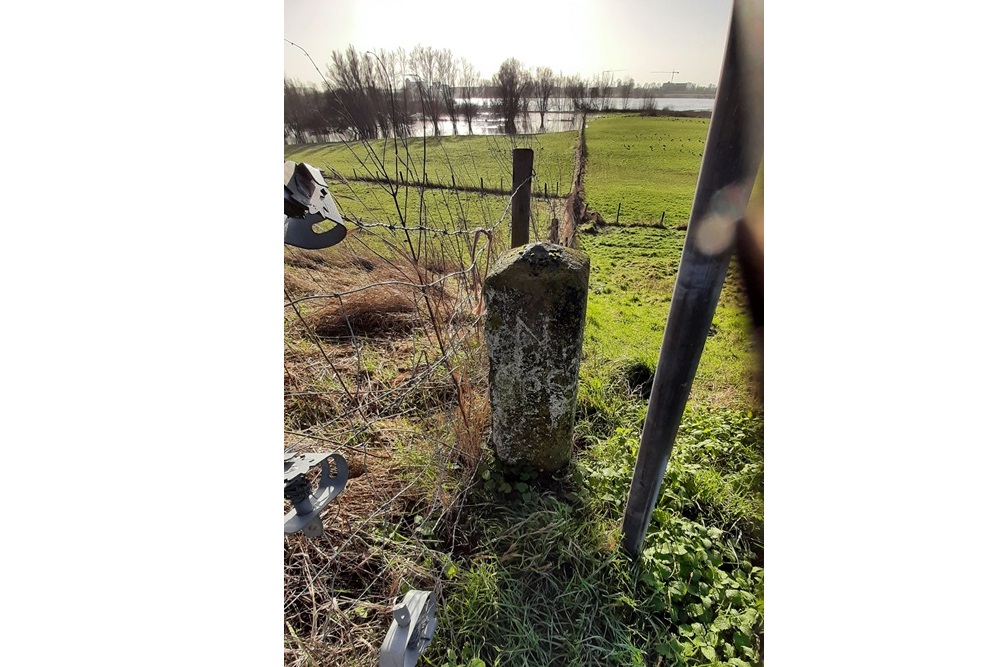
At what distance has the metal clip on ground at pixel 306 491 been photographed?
1.12 metres

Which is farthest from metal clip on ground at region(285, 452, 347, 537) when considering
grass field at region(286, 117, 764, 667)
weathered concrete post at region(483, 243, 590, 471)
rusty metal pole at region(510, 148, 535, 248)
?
rusty metal pole at region(510, 148, 535, 248)

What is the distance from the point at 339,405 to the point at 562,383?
1.22 metres

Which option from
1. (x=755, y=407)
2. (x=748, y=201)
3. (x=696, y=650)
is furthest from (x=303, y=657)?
(x=755, y=407)

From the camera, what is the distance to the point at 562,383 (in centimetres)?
174

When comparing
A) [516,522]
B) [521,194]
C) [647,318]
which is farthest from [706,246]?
[647,318]

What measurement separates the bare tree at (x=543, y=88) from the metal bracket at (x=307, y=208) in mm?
1021

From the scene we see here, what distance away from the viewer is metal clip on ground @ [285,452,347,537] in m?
1.12

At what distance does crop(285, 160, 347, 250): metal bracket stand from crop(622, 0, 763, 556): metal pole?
0.91m

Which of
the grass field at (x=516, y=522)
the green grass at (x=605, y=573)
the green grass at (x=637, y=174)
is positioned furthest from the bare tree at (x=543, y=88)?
the green grass at (x=637, y=174)

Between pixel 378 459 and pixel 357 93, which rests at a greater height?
pixel 357 93

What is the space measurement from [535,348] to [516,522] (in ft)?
2.47

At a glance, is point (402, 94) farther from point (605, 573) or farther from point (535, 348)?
point (605, 573)

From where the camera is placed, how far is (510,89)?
1.94 meters

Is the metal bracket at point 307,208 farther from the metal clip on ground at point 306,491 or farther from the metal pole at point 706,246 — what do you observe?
the metal pole at point 706,246
